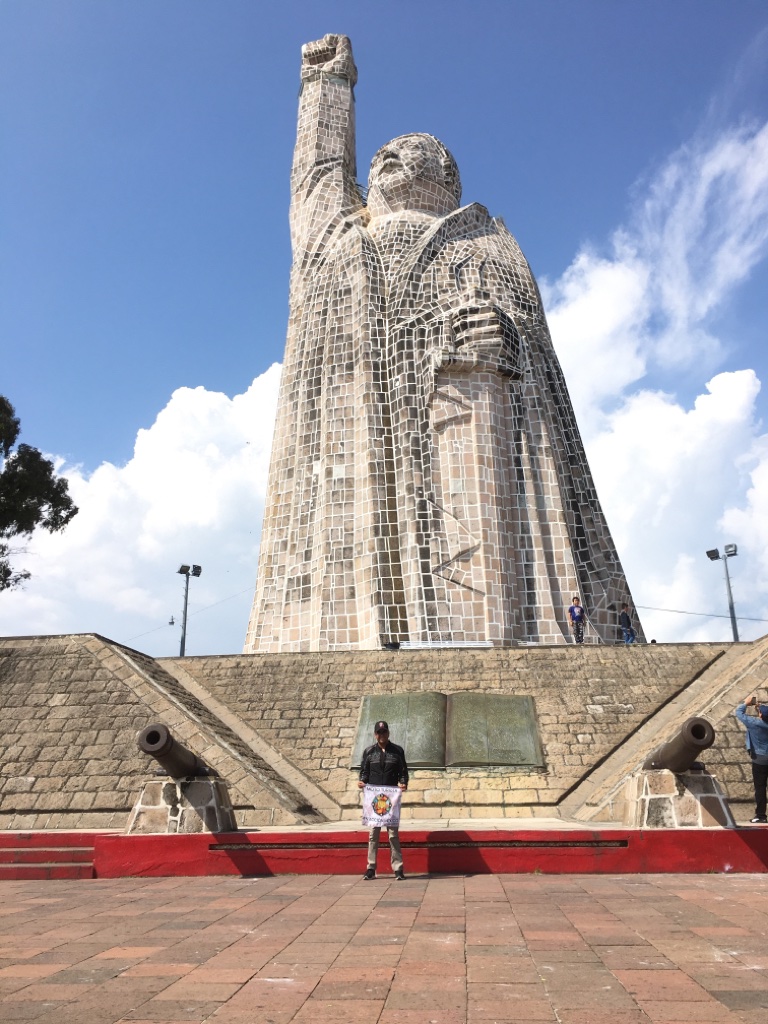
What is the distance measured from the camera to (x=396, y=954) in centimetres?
349

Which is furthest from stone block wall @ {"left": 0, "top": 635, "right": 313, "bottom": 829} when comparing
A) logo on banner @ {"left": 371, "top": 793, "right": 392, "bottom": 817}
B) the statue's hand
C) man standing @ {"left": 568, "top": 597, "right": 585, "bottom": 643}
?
the statue's hand

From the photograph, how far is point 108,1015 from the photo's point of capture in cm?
276

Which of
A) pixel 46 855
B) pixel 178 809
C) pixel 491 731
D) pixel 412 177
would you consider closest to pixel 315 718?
pixel 491 731

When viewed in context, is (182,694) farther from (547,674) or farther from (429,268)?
(429,268)

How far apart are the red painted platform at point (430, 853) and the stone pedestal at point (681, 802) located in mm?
126

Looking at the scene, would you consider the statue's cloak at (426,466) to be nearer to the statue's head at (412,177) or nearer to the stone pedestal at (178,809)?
the statue's head at (412,177)

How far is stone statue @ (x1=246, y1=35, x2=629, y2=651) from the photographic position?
48.0 ft

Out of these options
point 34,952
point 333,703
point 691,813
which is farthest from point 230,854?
point 333,703

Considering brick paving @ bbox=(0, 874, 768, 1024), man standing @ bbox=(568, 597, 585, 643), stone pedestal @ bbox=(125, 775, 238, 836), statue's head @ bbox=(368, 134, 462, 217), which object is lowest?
brick paving @ bbox=(0, 874, 768, 1024)

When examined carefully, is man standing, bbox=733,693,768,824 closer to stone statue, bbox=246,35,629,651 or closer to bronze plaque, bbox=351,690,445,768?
bronze plaque, bbox=351,690,445,768

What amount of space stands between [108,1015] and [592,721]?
8177 millimetres

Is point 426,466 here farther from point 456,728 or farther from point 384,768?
point 384,768

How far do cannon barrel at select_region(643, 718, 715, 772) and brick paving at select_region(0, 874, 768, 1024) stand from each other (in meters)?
0.92

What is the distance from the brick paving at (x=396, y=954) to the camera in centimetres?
277
